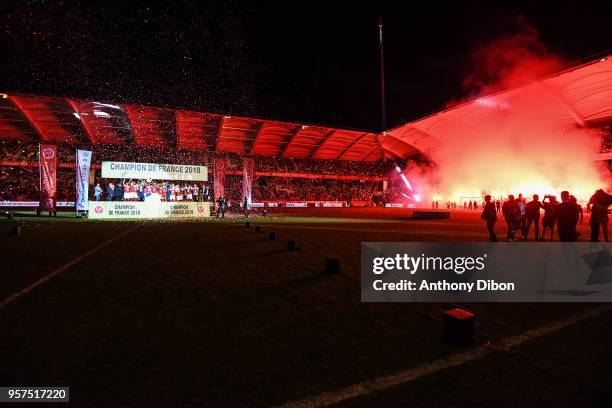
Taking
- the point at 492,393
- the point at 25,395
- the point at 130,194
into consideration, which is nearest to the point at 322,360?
the point at 492,393

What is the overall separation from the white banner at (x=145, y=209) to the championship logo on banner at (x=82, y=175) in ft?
4.38

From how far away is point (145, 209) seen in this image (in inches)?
856

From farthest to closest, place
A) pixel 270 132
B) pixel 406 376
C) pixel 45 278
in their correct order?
pixel 270 132 < pixel 45 278 < pixel 406 376

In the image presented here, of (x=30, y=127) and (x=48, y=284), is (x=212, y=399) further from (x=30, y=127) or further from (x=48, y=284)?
(x=30, y=127)

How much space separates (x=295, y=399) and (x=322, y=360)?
2.06 feet

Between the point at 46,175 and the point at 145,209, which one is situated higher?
the point at 46,175

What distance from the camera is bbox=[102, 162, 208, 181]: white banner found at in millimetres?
19483

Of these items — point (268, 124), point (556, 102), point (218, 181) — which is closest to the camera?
point (556, 102)

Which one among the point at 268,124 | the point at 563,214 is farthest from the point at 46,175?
the point at 563,214

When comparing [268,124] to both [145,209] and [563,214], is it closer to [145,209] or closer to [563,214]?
[145,209]

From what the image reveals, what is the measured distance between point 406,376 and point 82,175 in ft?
75.3

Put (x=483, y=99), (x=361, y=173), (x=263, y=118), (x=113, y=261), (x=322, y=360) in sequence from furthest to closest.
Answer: (x=361, y=173) < (x=263, y=118) < (x=483, y=99) < (x=113, y=261) < (x=322, y=360)

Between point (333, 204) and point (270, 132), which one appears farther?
point (333, 204)

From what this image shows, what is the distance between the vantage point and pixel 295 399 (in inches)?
88.7
